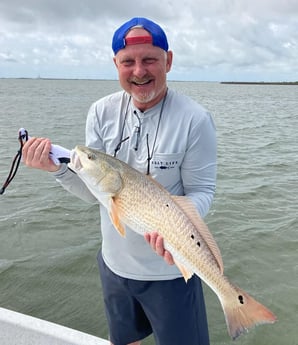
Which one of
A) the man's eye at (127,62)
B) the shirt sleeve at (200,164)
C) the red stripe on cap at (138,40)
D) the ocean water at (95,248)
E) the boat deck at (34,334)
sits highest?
the red stripe on cap at (138,40)

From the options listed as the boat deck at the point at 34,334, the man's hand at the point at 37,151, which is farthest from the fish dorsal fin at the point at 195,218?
the boat deck at the point at 34,334

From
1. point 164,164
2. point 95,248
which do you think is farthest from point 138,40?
point 95,248

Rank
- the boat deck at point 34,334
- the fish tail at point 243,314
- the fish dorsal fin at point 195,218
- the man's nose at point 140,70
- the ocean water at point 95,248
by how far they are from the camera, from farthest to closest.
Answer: the ocean water at point 95,248 → the boat deck at point 34,334 → the man's nose at point 140,70 → the fish dorsal fin at point 195,218 → the fish tail at point 243,314

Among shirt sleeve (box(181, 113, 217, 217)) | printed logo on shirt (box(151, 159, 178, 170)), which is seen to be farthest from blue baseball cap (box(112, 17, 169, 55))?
printed logo on shirt (box(151, 159, 178, 170))

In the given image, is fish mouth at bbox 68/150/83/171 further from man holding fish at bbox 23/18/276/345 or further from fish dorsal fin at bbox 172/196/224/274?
fish dorsal fin at bbox 172/196/224/274

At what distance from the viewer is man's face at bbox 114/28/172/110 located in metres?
2.71

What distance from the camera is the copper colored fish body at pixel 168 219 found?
2.49 m

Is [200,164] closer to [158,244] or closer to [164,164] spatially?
[164,164]

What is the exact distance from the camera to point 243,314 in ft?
8.06

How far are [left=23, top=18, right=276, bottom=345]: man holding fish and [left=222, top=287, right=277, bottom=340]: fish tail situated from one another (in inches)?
11.0

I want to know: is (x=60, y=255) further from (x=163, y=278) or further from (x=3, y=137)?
(x=3, y=137)

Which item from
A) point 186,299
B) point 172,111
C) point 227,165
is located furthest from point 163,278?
point 227,165

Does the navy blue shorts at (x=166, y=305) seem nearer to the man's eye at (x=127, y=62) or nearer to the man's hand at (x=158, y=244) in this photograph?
the man's hand at (x=158, y=244)

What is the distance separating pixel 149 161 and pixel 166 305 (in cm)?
106
